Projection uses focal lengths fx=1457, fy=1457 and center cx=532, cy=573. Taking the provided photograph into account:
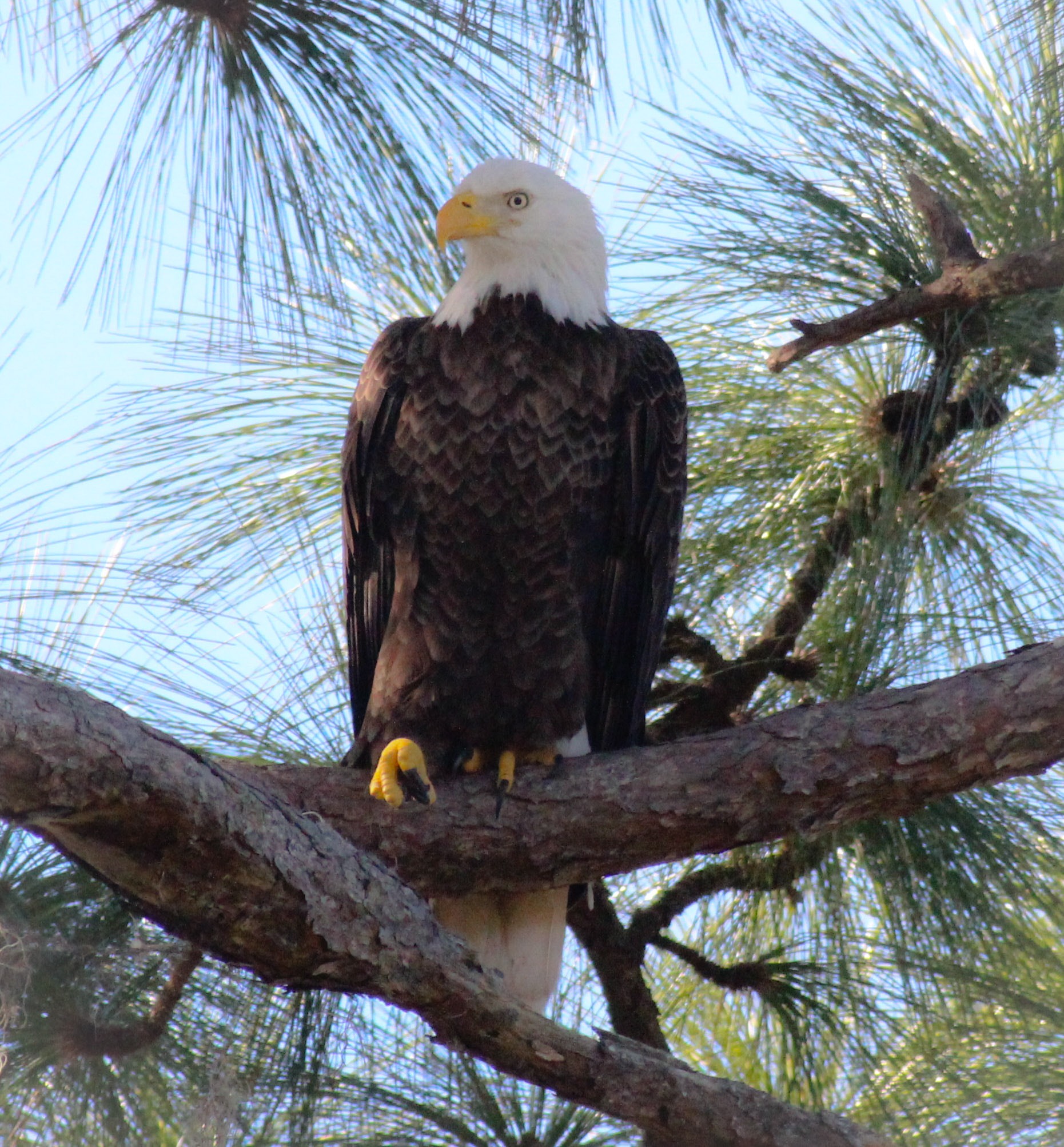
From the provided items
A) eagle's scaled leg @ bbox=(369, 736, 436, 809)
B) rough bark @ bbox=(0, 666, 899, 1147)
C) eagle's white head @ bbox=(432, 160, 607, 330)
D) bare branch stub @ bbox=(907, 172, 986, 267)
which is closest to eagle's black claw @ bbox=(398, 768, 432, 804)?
eagle's scaled leg @ bbox=(369, 736, 436, 809)

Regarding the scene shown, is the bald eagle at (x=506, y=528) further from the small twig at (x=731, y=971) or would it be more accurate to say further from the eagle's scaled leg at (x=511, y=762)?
the small twig at (x=731, y=971)

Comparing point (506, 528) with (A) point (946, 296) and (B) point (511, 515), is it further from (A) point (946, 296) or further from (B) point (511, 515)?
(A) point (946, 296)

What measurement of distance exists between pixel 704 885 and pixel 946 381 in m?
0.88

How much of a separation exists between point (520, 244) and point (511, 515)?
0.51 m

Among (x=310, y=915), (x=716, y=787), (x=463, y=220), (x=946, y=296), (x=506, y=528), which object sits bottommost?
(x=310, y=915)

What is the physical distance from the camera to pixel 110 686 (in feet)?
6.45

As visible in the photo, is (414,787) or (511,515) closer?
(414,787)

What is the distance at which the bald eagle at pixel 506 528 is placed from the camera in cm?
235

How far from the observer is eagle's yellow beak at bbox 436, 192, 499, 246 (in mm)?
2410

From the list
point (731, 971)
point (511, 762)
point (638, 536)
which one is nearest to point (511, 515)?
point (638, 536)

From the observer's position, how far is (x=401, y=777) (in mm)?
2170

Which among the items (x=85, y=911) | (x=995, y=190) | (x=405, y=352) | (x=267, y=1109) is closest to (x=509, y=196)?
(x=405, y=352)

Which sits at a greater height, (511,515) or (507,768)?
(511,515)

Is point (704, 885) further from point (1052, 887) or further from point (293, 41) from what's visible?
Answer: point (293, 41)
